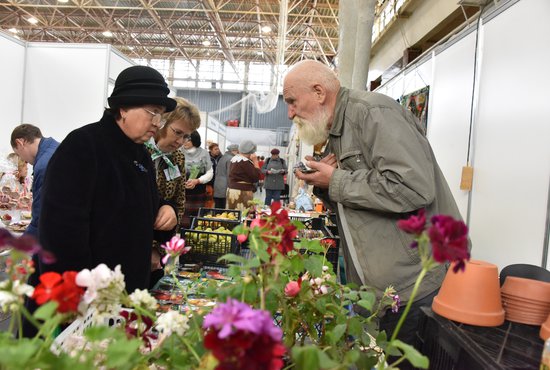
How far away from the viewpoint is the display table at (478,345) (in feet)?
2.49

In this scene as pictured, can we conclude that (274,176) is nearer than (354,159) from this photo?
No

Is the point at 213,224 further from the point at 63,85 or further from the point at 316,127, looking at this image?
the point at 63,85

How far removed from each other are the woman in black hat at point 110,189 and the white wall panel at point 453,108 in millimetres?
2817

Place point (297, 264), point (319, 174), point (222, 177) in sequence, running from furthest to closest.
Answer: point (222, 177), point (319, 174), point (297, 264)

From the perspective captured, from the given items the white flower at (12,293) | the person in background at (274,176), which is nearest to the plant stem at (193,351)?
the white flower at (12,293)

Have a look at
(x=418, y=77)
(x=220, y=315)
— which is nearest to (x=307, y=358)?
(x=220, y=315)

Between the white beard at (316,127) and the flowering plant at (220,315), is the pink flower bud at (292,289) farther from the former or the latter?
the white beard at (316,127)

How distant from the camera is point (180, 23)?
16.1 metres

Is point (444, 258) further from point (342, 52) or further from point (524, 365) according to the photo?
point (342, 52)

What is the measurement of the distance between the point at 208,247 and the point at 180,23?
15.7 m

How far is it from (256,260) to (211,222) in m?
2.01

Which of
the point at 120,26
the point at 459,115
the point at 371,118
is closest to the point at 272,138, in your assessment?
the point at 120,26

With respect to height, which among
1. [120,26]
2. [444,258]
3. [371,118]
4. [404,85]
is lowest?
[444,258]

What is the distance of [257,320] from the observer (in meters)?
Result: 0.37
